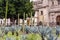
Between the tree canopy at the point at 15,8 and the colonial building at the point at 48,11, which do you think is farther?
the colonial building at the point at 48,11

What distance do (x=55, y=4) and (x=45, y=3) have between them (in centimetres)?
137

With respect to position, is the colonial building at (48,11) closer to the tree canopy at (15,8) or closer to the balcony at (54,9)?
the balcony at (54,9)

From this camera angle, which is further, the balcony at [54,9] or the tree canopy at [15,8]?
the balcony at [54,9]

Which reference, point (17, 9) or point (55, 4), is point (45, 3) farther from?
point (17, 9)

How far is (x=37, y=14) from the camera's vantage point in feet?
97.5

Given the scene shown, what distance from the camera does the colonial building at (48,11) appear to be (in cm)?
2681

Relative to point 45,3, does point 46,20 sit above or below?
below

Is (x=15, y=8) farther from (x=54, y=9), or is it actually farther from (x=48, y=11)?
(x=54, y=9)

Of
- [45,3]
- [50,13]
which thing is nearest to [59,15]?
[50,13]

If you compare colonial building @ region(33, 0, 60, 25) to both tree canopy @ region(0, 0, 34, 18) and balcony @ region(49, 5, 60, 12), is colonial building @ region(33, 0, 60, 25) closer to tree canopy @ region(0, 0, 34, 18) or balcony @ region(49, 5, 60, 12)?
balcony @ region(49, 5, 60, 12)

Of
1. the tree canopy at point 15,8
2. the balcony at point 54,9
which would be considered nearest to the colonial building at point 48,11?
the balcony at point 54,9

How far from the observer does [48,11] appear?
1086 inches

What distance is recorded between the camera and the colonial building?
26.8 metres

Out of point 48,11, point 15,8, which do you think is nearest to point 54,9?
point 48,11
